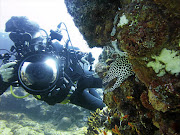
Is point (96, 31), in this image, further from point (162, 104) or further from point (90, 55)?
point (90, 55)

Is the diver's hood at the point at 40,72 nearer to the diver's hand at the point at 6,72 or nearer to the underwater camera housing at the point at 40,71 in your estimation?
the underwater camera housing at the point at 40,71

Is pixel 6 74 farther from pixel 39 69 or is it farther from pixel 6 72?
pixel 39 69

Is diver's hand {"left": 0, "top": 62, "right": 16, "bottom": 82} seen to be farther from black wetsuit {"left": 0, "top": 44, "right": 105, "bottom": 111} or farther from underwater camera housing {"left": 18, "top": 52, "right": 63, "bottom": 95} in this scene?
black wetsuit {"left": 0, "top": 44, "right": 105, "bottom": 111}

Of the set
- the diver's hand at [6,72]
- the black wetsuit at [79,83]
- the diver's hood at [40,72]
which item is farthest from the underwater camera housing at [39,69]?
the black wetsuit at [79,83]

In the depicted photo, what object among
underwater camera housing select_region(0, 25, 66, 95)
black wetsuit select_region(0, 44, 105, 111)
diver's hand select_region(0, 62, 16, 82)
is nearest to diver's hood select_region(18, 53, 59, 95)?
underwater camera housing select_region(0, 25, 66, 95)

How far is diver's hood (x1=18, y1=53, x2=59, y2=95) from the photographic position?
3.26 m

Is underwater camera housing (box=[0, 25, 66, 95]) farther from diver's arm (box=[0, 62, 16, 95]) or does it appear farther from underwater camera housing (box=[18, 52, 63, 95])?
diver's arm (box=[0, 62, 16, 95])

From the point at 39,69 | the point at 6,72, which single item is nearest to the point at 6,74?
the point at 6,72

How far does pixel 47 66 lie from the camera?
3402 millimetres

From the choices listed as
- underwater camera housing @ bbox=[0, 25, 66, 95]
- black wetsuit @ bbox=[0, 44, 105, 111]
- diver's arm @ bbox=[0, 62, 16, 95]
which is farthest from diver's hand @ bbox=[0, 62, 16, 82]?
black wetsuit @ bbox=[0, 44, 105, 111]

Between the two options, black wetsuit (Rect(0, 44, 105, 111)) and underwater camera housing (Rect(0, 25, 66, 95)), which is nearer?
underwater camera housing (Rect(0, 25, 66, 95))

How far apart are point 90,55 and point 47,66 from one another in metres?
1.78

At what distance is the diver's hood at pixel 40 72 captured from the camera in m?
3.26

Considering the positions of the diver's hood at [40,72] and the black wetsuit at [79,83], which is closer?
the diver's hood at [40,72]
